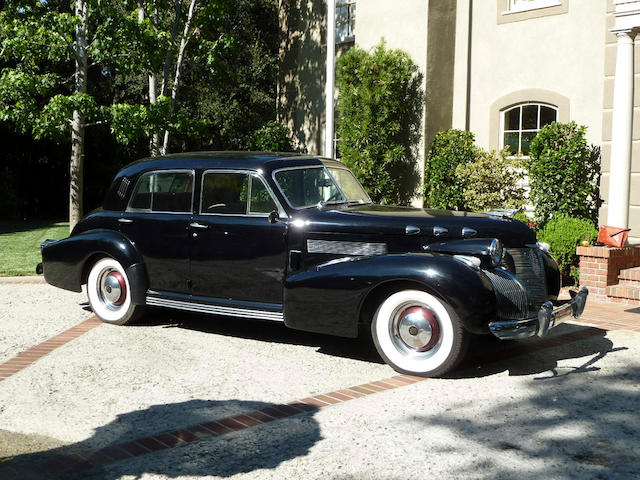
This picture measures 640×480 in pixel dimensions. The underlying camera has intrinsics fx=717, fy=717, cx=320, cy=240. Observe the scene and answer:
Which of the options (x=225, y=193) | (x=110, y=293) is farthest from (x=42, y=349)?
(x=225, y=193)

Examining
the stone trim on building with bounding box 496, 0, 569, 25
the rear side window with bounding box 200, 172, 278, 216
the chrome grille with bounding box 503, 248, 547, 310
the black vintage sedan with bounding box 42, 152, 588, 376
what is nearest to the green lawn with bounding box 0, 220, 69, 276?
the black vintage sedan with bounding box 42, 152, 588, 376

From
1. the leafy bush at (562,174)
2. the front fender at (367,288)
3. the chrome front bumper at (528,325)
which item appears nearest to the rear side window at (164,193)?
the front fender at (367,288)

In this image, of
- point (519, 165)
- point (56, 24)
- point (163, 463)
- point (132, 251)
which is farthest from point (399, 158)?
point (163, 463)

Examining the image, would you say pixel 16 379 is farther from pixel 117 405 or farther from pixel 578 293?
pixel 578 293

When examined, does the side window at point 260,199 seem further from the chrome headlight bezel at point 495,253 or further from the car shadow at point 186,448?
the car shadow at point 186,448

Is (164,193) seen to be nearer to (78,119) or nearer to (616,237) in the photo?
(616,237)

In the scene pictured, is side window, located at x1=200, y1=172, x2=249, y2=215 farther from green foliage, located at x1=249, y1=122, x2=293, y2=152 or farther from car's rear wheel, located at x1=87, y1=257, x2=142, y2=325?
green foliage, located at x1=249, y1=122, x2=293, y2=152

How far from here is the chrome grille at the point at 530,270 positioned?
634cm

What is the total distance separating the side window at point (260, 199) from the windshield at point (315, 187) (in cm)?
15

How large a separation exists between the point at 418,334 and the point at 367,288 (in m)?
0.57

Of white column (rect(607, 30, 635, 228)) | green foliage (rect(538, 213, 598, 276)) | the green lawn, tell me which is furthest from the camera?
the green lawn

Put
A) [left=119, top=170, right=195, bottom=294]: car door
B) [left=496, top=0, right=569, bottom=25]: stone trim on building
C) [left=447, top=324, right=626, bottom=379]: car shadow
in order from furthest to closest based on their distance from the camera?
[left=496, top=0, right=569, bottom=25]: stone trim on building
[left=119, top=170, right=195, bottom=294]: car door
[left=447, top=324, right=626, bottom=379]: car shadow

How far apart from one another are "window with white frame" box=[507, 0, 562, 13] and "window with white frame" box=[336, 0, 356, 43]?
403 cm

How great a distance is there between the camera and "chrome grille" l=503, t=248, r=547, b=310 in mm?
6336
